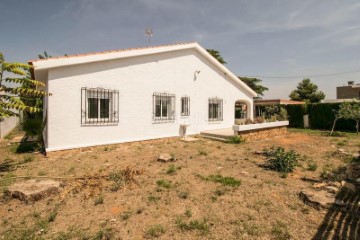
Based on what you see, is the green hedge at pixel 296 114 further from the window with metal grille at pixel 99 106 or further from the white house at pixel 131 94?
the window with metal grille at pixel 99 106

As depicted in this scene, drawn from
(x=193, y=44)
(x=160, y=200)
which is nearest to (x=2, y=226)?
(x=160, y=200)

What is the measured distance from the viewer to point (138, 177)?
641 cm

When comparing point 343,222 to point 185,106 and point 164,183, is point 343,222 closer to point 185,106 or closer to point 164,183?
point 164,183

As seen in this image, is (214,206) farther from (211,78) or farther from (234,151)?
(211,78)

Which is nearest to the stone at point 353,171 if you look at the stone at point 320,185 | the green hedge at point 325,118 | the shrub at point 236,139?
the stone at point 320,185

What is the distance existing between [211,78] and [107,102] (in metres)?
7.96

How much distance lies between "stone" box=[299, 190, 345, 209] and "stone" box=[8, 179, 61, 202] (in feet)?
19.0

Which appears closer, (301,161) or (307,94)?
(301,161)

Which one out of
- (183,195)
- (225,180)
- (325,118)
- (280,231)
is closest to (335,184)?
(225,180)

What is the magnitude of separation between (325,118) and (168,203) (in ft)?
67.4

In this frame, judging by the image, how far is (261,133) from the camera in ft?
47.5

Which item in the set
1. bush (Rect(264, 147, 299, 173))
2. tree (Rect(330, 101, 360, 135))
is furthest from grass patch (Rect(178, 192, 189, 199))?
tree (Rect(330, 101, 360, 135))

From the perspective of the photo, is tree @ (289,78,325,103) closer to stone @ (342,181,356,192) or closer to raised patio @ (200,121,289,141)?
raised patio @ (200,121,289,141)

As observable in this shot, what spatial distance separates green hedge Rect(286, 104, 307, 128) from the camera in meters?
21.7
